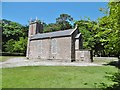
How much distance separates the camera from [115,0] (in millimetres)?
10086

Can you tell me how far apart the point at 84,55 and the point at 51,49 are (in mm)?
8135

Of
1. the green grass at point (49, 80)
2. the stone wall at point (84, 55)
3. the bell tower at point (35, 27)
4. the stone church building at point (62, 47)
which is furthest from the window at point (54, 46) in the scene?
the green grass at point (49, 80)

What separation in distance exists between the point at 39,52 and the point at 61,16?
49.6 meters

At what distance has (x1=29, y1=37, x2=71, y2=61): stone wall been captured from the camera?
3563 cm

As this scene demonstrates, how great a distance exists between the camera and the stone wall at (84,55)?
109ft

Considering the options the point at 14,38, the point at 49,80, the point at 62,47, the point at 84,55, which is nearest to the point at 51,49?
the point at 62,47

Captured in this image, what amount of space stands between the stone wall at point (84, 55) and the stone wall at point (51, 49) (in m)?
1.79

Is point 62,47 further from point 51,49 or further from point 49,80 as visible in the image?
point 49,80

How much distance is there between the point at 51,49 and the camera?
1526 inches

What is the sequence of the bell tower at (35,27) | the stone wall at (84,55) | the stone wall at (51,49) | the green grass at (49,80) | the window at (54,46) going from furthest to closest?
the bell tower at (35,27) → the window at (54,46) → the stone wall at (51,49) → the stone wall at (84,55) → the green grass at (49,80)

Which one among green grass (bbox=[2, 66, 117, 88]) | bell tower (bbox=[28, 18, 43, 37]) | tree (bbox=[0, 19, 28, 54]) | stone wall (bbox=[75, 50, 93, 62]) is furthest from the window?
tree (bbox=[0, 19, 28, 54])

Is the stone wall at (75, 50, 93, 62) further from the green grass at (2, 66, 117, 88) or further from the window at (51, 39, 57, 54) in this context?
the green grass at (2, 66, 117, 88)

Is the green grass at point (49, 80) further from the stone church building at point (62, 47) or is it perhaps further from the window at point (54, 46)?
the window at point (54, 46)

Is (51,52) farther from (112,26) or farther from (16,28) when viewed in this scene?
(16,28)
